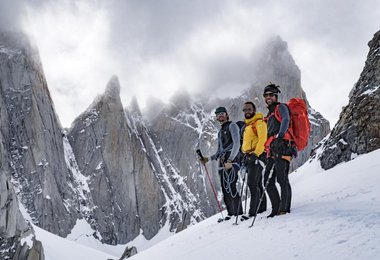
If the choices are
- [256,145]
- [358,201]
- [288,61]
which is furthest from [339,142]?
[288,61]

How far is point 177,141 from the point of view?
165750 mm

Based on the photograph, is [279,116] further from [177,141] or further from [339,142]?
[177,141]

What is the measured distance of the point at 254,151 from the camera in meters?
8.36

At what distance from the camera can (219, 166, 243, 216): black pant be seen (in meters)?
9.24

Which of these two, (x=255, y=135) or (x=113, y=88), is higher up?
(x=113, y=88)

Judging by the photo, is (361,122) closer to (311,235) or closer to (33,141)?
(311,235)

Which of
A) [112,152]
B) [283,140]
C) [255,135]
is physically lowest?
[283,140]

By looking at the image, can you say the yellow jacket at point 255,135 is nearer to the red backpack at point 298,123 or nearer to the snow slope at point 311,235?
the red backpack at point 298,123

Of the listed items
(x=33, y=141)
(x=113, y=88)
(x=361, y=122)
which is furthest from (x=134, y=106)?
(x=361, y=122)

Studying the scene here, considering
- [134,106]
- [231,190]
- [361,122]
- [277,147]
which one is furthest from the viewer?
[134,106]

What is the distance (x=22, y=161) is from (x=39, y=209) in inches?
584

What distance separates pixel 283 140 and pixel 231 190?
2.29m

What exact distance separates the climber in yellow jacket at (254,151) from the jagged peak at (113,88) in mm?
147981

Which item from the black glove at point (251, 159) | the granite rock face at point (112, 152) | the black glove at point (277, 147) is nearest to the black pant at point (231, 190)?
the black glove at point (251, 159)
